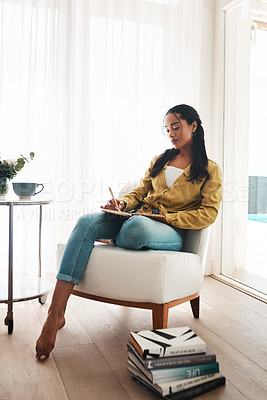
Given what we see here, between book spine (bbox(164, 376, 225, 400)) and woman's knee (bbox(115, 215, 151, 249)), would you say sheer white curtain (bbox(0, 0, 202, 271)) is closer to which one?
woman's knee (bbox(115, 215, 151, 249))

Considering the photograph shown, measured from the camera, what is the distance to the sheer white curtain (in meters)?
2.74

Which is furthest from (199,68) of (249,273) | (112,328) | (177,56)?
(112,328)

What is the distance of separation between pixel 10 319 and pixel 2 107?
1458 mm

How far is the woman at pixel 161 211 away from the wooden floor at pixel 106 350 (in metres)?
0.14

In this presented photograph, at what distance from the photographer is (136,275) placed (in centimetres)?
181

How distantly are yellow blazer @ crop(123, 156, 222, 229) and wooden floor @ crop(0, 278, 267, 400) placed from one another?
552mm

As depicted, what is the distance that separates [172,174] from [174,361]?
1.10 m

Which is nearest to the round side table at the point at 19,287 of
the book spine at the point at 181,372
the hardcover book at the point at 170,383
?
the hardcover book at the point at 170,383

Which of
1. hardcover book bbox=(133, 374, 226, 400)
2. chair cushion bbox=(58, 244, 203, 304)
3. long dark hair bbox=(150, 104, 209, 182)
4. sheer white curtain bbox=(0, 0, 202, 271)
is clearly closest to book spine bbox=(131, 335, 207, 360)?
hardcover book bbox=(133, 374, 226, 400)

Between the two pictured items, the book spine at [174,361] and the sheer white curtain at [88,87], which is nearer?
the book spine at [174,361]

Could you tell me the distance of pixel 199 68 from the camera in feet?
10.2

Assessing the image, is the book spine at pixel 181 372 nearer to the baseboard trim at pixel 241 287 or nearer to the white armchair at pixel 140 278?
the white armchair at pixel 140 278

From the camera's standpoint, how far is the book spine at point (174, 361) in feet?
4.40

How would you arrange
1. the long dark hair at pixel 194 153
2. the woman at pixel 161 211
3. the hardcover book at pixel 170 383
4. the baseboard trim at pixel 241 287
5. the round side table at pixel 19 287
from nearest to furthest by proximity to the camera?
1. the hardcover book at pixel 170 383
2. the woman at pixel 161 211
3. the round side table at pixel 19 287
4. the long dark hair at pixel 194 153
5. the baseboard trim at pixel 241 287
